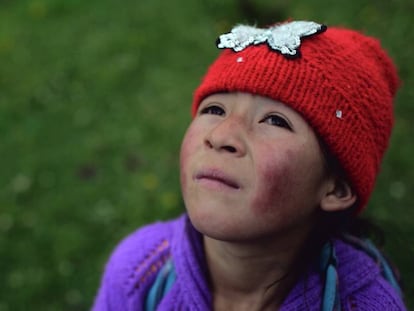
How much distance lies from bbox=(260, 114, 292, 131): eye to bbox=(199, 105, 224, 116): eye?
0.63ft

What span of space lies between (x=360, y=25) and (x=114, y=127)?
2.48 meters

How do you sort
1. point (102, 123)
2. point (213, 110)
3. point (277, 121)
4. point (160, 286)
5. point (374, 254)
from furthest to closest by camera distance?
point (102, 123), point (374, 254), point (160, 286), point (213, 110), point (277, 121)

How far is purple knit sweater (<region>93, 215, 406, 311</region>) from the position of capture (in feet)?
6.93

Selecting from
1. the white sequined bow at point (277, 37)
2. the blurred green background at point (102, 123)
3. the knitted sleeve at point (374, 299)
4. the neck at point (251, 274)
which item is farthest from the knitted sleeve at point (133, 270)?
the blurred green background at point (102, 123)

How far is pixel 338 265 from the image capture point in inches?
87.0

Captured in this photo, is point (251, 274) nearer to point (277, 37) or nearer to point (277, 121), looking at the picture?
point (277, 121)

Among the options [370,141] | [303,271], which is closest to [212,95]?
[370,141]

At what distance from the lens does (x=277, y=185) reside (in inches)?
71.9

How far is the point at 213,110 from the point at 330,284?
2.57 ft

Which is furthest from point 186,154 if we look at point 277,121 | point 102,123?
point 102,123

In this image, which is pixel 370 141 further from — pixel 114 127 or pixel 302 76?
pixel 114 127

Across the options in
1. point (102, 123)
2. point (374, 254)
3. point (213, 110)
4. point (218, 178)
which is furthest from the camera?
point (102, 123)

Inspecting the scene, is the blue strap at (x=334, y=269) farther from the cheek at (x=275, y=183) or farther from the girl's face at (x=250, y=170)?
the cheek at (x=275, y=183)

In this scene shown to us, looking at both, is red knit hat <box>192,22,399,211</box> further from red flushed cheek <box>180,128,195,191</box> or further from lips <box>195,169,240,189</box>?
lips <box>195,169,240,189</box>
